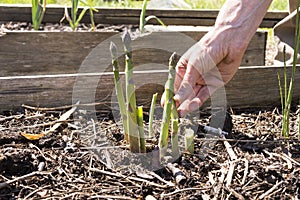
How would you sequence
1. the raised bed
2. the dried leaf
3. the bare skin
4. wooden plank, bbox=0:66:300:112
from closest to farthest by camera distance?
the dried leaf, the bare skin, wooden plank, bbox=0:66:300:112, the raised bed

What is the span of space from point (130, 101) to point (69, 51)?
133cm

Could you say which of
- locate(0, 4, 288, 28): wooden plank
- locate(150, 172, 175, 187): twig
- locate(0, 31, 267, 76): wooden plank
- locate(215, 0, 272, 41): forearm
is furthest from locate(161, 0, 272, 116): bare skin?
locate(0, 4, 288, 28): wooden plank

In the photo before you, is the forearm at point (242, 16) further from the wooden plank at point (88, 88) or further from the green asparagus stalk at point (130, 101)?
the green asparagus stalk at point (130, 101)

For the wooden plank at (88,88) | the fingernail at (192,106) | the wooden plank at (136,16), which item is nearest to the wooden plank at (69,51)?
the wooden plank at (136,16)

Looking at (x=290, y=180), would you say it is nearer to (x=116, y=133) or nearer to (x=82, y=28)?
(x=116, y=133)

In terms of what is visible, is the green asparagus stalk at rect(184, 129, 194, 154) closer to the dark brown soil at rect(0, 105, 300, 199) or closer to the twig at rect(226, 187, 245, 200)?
the dark brown soil at rect(0, 105, 300, 199)

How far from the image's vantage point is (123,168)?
1.16 metres

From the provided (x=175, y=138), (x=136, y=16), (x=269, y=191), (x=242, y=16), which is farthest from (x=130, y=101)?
(x=136, y=16)

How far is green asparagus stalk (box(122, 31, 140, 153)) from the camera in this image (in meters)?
1.08

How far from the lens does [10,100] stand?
155 centimetres

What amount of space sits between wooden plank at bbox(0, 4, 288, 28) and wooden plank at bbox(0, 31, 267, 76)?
0.42m

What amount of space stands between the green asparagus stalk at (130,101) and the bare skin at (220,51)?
0.29 metres

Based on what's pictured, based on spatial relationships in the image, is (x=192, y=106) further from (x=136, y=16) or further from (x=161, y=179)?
(x=136, y=16)

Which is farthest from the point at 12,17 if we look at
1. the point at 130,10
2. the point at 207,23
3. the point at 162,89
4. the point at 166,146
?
the point at 166,146
